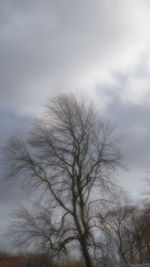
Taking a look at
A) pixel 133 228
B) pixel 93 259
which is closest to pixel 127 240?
pixel 133 228

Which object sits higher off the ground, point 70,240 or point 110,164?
point 110,164

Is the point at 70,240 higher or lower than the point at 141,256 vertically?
lower

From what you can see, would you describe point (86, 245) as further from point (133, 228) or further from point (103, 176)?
point (133, 228)

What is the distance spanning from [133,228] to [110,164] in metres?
35.3

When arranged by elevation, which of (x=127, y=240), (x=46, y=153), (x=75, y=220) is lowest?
(x=75, y=220)

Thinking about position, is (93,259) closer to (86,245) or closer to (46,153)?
(86,245)

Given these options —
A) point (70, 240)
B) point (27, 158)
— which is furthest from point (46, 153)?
point (70, 240)

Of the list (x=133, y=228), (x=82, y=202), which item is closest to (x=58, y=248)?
(x=82, y=202)

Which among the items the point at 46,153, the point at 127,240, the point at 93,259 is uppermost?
the point at 127,240

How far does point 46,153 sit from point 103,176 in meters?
4.70

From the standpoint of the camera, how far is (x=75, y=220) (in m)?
30.9

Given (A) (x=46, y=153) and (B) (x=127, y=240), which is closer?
(A) (x=46, y=153)

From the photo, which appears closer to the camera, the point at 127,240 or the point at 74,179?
the point at 74,179

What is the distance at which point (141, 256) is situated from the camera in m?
63.5
